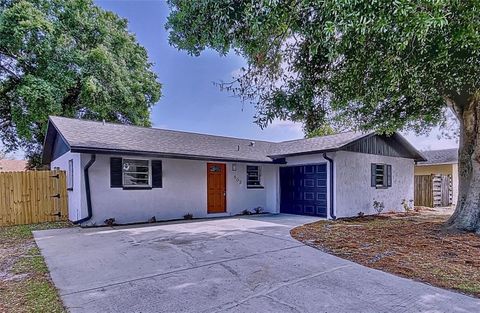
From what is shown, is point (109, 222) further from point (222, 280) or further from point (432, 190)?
point (432, 190)

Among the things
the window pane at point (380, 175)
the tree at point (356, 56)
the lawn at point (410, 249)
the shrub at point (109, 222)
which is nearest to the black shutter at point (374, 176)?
the window pane at point (380, 175)

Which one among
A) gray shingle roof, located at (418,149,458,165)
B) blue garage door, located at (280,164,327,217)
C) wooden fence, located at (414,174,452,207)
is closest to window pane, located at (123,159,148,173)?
blue garage door, located at (280,164,327,217)

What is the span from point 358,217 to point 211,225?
5755 mm

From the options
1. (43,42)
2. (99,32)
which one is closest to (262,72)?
(43,42)

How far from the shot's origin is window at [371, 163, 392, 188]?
12.6 meters

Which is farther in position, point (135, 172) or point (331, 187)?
point (331, 187)

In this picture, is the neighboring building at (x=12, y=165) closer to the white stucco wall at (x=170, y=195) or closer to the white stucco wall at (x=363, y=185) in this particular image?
the white stucco wall at (x=170, y=195)

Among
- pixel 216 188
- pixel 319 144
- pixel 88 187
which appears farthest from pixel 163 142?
pixel 319 144

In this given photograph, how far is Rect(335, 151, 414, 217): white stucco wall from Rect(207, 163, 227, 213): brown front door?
433 cm

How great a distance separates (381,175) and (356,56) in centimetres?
792

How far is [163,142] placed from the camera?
11.0m

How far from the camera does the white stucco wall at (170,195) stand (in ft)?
30.4

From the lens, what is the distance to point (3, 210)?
9.54 meters

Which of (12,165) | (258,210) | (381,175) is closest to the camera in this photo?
(258,210)
